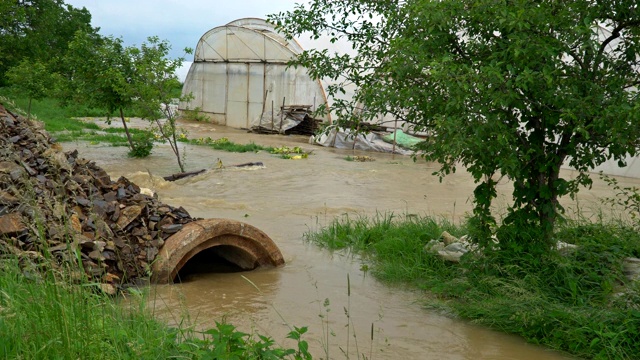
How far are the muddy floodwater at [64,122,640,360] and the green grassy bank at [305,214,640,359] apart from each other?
18cm

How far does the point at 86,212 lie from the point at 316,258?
9.04 feet

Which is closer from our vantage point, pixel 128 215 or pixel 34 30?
pixel 128 215

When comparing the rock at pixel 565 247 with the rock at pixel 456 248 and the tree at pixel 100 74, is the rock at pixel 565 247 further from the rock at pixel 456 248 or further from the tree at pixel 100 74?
the tree at pixel 100 74

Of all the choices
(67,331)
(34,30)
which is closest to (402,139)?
(67,331)

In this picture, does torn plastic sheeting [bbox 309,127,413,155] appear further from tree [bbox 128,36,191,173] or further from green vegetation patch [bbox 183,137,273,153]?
tree [bbox 128,36,191,173]

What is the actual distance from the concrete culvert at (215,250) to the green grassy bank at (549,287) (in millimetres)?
1192

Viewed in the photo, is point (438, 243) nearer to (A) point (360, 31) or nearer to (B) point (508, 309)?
(B) point (508, 309)

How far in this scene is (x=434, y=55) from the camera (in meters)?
6.32

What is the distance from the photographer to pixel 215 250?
8289mm

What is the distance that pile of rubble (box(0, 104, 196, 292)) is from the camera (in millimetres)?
6035

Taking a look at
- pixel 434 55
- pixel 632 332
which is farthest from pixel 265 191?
pixel 632 332

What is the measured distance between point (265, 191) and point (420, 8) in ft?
25.3

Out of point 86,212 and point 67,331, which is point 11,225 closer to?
point 86,212

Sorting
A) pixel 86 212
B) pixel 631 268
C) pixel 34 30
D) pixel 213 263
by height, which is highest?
pixel 34 30
